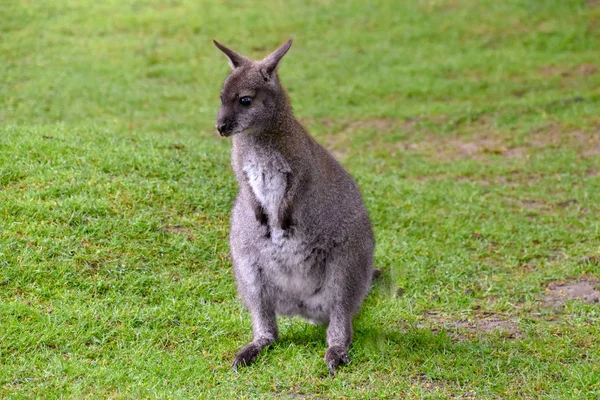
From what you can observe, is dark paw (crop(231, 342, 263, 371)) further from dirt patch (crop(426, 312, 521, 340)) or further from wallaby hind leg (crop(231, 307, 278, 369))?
dirt patch (crop(426, 312, 521, 340))

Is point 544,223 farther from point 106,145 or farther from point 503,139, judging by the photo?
point 106,145

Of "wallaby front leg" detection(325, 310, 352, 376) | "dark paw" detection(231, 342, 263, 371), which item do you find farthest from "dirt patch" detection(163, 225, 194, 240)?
"wallaby front leg" detection(325, 310, 352, 376)

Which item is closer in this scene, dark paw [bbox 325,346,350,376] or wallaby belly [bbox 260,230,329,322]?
dark paw [bbox 325,346,350,376]

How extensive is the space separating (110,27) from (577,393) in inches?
532

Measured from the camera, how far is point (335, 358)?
5.16 m

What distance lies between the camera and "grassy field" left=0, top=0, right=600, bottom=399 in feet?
17.1

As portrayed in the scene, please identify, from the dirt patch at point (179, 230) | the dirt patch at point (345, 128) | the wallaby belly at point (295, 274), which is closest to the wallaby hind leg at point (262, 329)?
the wallaby belly at point (295, 274)

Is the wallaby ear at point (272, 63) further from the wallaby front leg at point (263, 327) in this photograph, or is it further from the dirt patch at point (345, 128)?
the dirt patch at point (345, 128)

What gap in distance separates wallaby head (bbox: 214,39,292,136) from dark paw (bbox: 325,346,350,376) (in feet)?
4.86

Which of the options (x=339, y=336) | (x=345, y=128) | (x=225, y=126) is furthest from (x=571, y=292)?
(x=345, y=128)

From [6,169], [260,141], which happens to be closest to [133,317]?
[260,141]

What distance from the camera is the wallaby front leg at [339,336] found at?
5.20 metres

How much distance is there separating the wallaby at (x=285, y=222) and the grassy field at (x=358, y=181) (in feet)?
0.92

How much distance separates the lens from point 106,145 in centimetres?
855
